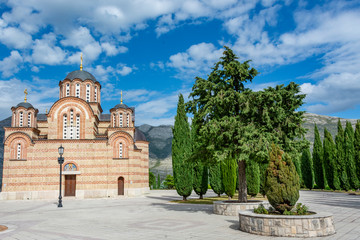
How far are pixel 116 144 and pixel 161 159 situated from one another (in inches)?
2332

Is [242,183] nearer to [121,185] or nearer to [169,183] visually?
[121,185]

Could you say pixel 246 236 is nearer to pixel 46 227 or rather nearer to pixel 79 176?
pixel 46 227

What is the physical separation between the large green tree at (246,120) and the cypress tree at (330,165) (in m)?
25.1

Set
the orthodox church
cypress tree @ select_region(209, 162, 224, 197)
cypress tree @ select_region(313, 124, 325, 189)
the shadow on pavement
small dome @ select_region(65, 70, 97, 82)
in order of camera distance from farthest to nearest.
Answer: cypress tree @ select_region(313, 124, 325, 189) → small dome @ select_region(65, 70, 97, 82) → the orthodox church → cypress tree @ select_region(209, 162, 224, 197) → the shadow on pavement

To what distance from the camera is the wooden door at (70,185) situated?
98.2ft

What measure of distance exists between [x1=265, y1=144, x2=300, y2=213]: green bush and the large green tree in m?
2.68

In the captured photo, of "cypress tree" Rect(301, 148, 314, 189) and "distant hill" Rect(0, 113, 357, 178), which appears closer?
"cypress tree" Rect(301, 148, 314, 189)

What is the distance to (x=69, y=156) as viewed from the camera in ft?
98.4

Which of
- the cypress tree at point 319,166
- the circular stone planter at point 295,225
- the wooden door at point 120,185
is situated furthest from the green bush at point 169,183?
the circular stone planter at point 295,225

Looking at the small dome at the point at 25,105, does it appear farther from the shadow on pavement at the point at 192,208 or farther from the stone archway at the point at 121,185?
the shadow on pavement at the point at 192,208

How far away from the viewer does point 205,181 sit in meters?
25.3

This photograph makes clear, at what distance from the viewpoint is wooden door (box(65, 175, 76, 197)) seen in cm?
2994

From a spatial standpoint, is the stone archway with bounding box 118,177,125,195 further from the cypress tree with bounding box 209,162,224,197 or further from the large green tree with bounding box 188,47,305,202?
the large green tree with bounding box 188,47,305,202

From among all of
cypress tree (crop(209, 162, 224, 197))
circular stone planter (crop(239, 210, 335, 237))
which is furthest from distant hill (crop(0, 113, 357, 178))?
circular stone planter (crop(239, 210, 335, 237))
